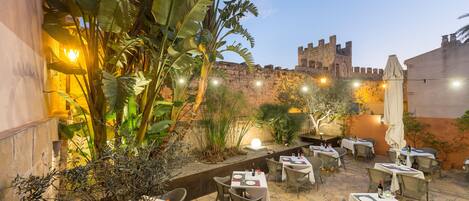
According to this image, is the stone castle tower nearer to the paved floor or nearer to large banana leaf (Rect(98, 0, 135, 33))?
the paved floor

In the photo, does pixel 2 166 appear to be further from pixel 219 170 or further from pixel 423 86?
pixel 423 86

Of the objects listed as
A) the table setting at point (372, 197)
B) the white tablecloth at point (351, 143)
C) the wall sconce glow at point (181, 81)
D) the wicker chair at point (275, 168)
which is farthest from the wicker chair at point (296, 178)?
the white tablecloth at point (351, 143)

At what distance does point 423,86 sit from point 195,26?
542 inches

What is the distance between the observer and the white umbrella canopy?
5.92m

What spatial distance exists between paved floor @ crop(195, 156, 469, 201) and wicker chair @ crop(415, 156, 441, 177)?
1.08ft

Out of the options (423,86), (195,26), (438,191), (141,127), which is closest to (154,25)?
(195,26)

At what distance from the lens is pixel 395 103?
6039 mm

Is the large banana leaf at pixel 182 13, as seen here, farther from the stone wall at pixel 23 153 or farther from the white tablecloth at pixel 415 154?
the white tablecloth at pixel 415 154

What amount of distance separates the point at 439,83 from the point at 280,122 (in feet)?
30.5

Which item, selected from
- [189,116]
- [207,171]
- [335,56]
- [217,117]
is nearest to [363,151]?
[217,117]

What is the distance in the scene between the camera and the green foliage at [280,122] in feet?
29.3

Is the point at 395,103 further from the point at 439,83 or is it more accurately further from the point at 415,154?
the point at 439,83

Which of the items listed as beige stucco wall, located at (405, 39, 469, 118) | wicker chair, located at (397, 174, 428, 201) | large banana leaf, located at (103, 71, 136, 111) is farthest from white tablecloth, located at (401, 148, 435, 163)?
large banana leaf, located at (103, 71, 136, 111)

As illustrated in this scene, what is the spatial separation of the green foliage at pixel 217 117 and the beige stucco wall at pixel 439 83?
11.3 metres
